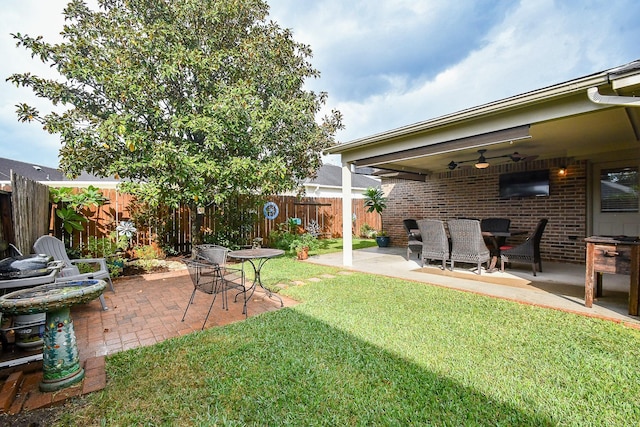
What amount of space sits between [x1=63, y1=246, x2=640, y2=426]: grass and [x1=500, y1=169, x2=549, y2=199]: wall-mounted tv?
5.04m

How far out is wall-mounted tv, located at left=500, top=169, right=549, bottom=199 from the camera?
7398 millimetres

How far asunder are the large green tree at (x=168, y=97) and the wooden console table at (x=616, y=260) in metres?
5.62

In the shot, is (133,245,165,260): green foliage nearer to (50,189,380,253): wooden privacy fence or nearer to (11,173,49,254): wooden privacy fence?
(50,189,380,253): wooden privacy fence

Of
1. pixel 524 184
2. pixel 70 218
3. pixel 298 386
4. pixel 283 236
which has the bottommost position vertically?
pixel 298 386

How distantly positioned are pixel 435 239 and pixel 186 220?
674cm

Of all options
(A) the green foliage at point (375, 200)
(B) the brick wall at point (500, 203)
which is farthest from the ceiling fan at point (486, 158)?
(A) the green foliage at point (375, 200)

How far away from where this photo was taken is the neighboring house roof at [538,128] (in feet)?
10.8

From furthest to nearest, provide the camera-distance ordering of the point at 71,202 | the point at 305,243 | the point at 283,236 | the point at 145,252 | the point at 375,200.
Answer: the point at 375,200 < the point at 283,236 < the point at 305,243 < the point at 145,252 < the point at 71,202

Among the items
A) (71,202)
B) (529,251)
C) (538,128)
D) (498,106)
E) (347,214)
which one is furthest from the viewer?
(347,214)

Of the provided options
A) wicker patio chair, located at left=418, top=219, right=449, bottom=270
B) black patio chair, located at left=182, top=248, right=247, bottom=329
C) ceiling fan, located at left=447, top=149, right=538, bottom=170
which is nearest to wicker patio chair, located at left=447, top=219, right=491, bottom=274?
wicker patio chair, located at left=418, top=219, right=449, bottom=270

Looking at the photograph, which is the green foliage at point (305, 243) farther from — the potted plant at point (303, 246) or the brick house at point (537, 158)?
the brick house at point (537, 158)

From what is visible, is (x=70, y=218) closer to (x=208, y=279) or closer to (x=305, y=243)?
(x=208, y=279)

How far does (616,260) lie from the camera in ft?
11.3

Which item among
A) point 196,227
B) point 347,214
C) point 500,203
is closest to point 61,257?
point 196,227
